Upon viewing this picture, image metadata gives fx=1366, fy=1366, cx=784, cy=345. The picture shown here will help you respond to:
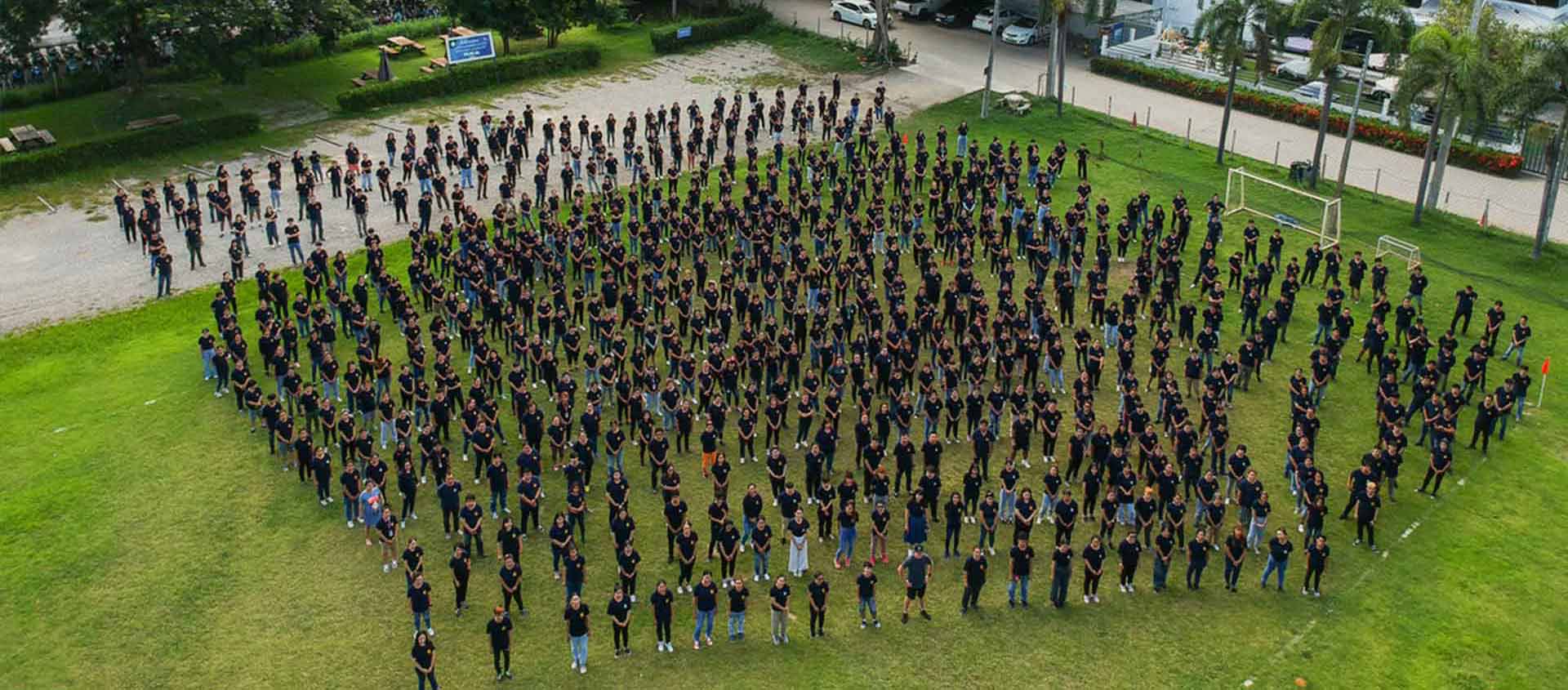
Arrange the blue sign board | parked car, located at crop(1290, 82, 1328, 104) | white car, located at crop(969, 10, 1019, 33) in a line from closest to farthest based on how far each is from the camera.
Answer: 1. parked car, located at crop(1290, 82, 1328, 104)
2. the blue sign board
3. white car, located at crop(969, 10, 1019, 33)

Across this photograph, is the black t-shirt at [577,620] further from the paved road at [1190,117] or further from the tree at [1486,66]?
the tree at [1486,66]

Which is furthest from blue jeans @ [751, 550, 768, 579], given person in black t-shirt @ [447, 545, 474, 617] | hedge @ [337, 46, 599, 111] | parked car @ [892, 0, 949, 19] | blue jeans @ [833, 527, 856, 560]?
parked car @ [892, 0, 949, 19]

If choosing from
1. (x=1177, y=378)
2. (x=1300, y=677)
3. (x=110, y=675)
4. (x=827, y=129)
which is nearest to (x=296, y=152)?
(x=827, y=129)

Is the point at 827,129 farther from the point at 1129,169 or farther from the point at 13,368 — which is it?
the point at 13,368

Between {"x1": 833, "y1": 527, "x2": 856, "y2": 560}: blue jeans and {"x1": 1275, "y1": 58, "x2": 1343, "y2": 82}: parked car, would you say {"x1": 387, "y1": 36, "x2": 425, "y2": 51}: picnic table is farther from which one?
{"x1": 833, "y1": 527, "x2": 856, "y2": 560}: blue jeans

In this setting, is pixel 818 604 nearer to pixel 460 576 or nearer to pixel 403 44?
pixel 460 576

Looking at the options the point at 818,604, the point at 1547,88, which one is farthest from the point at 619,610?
the point at 1547,88
